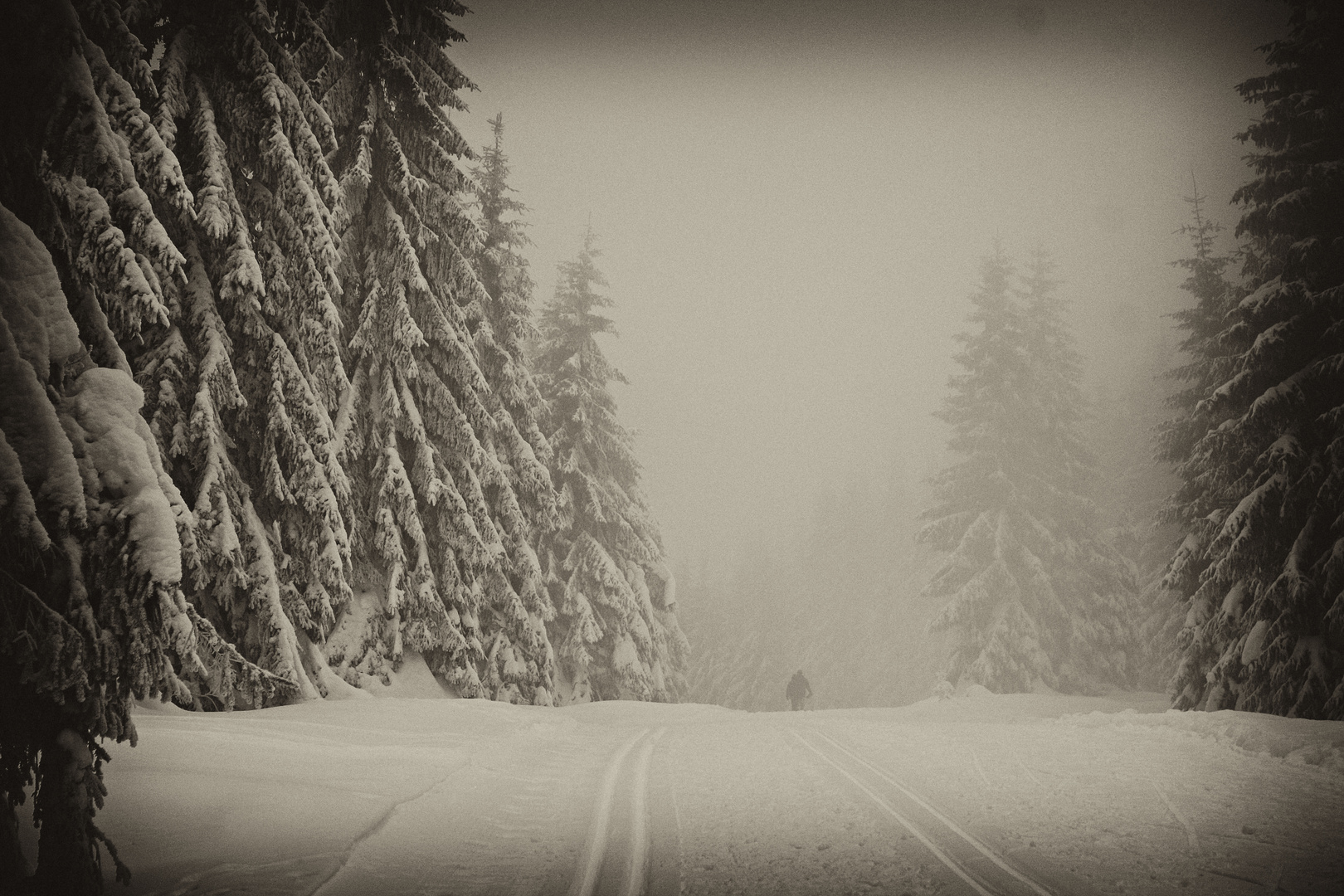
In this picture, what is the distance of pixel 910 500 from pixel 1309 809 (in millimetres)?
52580

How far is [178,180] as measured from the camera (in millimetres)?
7164

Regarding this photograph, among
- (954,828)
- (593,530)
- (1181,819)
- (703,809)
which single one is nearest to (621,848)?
(703,809)

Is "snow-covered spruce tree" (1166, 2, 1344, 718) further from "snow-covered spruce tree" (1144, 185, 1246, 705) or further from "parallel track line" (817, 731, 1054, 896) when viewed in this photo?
"parallel track line" (817, 731, 1054, 896)

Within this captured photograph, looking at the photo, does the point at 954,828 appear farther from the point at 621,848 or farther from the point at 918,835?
the point at 621,848

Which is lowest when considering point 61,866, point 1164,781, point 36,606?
point 1164,781

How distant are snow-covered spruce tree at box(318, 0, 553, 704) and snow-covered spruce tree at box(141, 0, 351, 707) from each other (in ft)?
3.90

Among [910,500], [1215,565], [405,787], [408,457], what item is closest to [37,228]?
[405,787]

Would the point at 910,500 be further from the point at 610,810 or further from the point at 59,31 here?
the point at 59,31

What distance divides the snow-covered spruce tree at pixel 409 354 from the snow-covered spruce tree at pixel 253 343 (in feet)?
3.90

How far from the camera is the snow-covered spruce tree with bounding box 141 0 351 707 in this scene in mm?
8750

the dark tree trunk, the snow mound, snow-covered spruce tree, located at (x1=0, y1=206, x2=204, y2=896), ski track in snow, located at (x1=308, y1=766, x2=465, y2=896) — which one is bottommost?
the snow mound

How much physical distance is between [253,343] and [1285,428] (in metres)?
19.6

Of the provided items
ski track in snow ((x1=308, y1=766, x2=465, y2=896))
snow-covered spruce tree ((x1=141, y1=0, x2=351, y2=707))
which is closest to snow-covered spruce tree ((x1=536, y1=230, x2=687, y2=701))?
snow-covered spruce tree ((x1=141, y1=0, x2=351, y2=707))

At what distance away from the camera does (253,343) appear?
9.88 m
